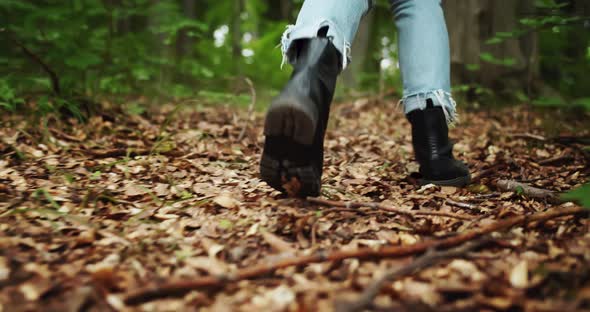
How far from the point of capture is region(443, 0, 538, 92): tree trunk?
4.56 meters

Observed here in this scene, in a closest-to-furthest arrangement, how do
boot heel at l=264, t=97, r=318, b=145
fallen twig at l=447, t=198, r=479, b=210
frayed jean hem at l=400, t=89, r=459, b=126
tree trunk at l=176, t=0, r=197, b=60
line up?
1. boot heel at l=264, t=97, r=318, b=145
2. fallen twig at l=447, t=198, r=479, b=210
3. frayed jean hem at l=400, t=89, r=459, b=126
4. tree trunk at l=176, t=0, r=197, b=60

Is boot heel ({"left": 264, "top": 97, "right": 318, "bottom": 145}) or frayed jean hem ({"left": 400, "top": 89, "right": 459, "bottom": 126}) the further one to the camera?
frayed jean hem ({"left": 400, "top": 89, "right": 459, "bottom": 126})

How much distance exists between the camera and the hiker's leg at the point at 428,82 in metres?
1.83

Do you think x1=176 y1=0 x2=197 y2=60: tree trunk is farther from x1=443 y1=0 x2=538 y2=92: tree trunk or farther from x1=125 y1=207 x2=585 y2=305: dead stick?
x1=125 y1=207 x2=585 y2=305: dead stick

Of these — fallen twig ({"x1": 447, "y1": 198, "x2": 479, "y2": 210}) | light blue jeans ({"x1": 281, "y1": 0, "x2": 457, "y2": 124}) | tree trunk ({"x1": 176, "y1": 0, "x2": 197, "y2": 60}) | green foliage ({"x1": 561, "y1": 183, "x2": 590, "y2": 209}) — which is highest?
tree trunk ({"x1": 176, "y1": 0, "x2": 197, "y2": 60})

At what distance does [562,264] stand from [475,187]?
895mm

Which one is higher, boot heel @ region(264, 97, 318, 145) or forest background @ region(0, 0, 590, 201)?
forest background @ region(0, 0, 590, 201)

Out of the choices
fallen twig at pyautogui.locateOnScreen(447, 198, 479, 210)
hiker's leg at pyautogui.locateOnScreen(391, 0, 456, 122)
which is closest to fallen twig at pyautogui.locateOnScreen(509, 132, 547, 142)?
hiker's leg at pyautogui.locateOnScreen(391, 0, 456, 122)

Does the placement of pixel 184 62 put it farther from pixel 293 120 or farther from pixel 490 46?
pixel 293 120

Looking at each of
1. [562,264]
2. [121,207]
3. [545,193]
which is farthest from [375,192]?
[121,207]

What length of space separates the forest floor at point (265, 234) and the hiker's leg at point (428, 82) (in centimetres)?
13

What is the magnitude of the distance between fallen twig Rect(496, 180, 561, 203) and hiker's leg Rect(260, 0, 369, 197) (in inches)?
33.6

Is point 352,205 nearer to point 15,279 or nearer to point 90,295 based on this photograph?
point 90,295

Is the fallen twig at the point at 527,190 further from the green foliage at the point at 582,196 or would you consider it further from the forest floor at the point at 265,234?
the green foliage at the point at 582,196
